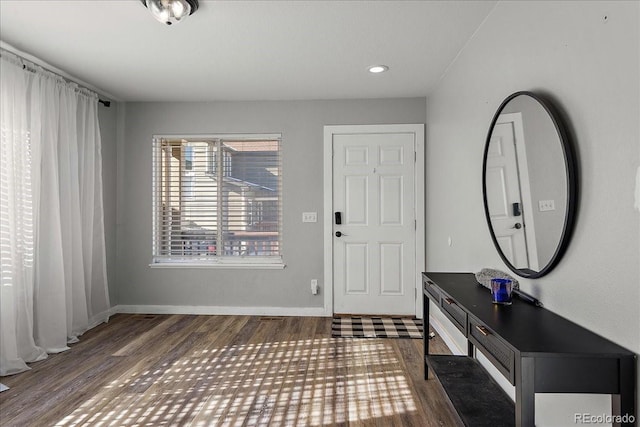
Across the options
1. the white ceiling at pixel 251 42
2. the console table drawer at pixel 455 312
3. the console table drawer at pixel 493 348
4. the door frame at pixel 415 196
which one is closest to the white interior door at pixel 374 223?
the door frame at pixel 415 196

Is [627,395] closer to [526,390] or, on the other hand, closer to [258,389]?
[526,390]

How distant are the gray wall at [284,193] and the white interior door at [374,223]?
0.65ft

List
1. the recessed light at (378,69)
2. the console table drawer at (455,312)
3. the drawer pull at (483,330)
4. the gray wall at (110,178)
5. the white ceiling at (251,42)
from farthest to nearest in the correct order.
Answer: the gray wall at (110,178)
the recessed light at (378,69)
the white ceiling at (251,42)
the console table drawer at (455,312)
the drawer pull at (483,330)

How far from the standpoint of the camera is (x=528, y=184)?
181cm

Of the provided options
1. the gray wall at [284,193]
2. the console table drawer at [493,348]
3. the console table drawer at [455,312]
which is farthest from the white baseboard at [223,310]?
the console table drawer at [493,348]

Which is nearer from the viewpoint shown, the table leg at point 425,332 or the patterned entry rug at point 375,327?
the table leg at point 425,332

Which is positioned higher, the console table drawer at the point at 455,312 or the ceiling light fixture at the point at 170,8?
the ceiling light fixture at the point at 170,8

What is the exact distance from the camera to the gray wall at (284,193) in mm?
4164

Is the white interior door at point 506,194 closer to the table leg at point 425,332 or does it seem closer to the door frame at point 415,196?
the table leg at point 425,332

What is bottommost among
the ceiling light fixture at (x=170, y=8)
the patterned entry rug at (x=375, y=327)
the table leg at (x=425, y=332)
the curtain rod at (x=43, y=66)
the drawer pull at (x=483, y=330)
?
the patterned entry rug at (x=375, y=327)

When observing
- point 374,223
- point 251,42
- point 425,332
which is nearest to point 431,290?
point 425,332

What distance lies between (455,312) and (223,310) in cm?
297

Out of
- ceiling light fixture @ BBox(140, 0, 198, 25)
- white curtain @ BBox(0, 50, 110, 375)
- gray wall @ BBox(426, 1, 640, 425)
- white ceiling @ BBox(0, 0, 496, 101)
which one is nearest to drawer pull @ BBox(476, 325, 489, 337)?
gray wall @ BBox(426, 1, 640, 425)

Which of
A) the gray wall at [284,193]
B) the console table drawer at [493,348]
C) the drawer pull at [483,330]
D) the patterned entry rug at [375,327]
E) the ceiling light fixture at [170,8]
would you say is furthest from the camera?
the gray wall at [284,193]
